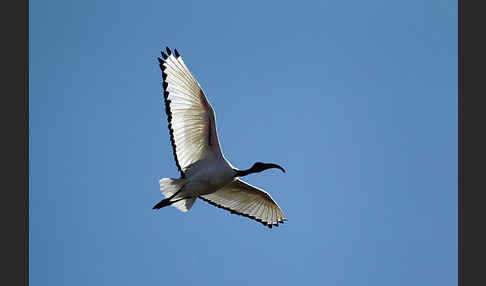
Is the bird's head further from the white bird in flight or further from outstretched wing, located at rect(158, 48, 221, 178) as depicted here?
outstretched wing, located at rect(158, 48, 221, 178)

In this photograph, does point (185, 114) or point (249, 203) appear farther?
point (249, 203)

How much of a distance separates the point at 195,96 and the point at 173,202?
159cm

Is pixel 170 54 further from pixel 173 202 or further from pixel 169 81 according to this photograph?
pixel 173 202

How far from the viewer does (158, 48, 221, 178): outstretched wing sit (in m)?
10.1

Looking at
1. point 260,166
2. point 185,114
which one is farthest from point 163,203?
point 260,166

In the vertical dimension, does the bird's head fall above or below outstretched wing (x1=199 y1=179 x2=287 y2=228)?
above

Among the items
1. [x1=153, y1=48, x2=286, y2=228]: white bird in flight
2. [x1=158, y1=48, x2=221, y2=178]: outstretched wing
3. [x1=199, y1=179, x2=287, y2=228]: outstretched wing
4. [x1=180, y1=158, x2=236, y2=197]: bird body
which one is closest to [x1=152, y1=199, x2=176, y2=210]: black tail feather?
[x1=153, y1=48, x2=286, y2=228]: white bird in flight

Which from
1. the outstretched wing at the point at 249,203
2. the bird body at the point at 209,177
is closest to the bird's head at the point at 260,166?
the bird body at the point at 209,177

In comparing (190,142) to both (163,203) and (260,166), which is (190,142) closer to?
(163,203)

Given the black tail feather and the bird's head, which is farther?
the bird's head

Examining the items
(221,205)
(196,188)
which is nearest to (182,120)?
(196,188)

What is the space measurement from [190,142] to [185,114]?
461 mm

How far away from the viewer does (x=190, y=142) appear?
10.4m

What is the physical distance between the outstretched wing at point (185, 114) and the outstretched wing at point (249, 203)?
1376 millimetres
